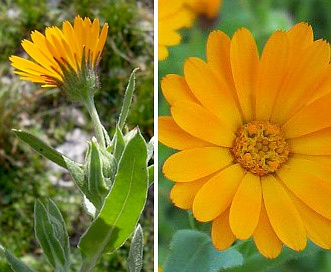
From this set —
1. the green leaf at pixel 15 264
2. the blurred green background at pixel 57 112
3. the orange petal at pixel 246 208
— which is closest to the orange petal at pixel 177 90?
the orange petal at pixel 246 208

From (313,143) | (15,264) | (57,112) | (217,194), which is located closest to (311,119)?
(313,143)

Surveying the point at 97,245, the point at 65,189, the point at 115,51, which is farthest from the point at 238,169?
the point at 115,51

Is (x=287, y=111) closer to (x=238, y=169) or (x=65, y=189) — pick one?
(x=238, y=169)

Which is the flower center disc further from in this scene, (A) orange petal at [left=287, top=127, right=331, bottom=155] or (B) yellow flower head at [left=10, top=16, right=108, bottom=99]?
(B) yellow flower head at [left=10, top=16, right=108, bottom=99]

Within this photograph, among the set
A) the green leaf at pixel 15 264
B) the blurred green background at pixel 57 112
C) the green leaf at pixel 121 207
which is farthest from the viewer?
the blurred green background at pixel 57 112

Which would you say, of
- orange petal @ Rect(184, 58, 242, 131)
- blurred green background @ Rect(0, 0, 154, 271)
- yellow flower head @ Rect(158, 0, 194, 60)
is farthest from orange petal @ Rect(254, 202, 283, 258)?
blurred green background @ Rect(0, 0, 154, 271)

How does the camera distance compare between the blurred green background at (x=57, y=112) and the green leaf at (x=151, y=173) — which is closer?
the green leaf at (x=151, y=173)

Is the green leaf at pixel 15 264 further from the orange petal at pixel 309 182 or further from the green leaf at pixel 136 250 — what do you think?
the orange petal at pixel 309 182
